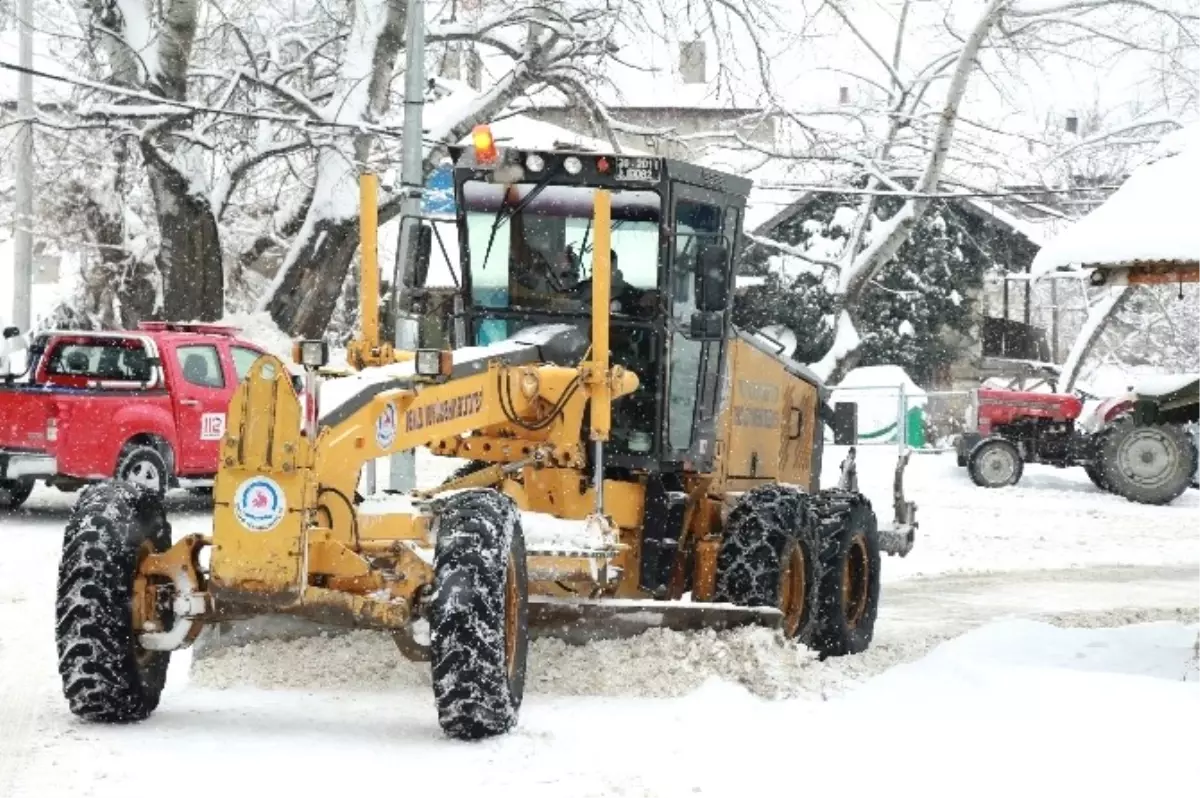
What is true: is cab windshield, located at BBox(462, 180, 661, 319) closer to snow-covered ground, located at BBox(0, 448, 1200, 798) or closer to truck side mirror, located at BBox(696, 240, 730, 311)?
truck side mirror, located at BBox(696, 240, 730, 311)

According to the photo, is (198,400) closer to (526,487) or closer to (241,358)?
(241,358)

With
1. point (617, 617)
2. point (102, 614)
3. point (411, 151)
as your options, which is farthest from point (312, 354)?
point (411, 151)

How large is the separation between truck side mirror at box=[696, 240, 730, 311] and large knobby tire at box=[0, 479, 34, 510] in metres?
10.8

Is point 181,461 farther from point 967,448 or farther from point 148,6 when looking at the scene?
point 967,448

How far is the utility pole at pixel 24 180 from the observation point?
1113 inches

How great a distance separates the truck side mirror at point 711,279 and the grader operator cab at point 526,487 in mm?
14

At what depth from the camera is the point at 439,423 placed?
8.85 metres

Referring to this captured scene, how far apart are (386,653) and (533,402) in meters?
1.44

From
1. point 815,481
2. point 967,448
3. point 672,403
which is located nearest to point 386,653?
point 672,403

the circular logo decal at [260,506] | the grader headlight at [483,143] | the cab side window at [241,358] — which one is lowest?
the circular logo decal at [260,506]

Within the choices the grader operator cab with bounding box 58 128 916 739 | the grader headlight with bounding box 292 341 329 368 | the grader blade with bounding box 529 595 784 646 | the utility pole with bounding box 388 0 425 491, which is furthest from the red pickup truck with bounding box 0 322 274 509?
the grader headlight with bounding box 292 341 329 368

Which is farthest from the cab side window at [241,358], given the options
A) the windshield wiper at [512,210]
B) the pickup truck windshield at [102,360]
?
the windshield wiper at [512,210]

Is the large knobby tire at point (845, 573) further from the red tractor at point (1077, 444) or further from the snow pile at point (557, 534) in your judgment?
the red tractor at point (1077, 444)

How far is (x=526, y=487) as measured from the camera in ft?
33.8
